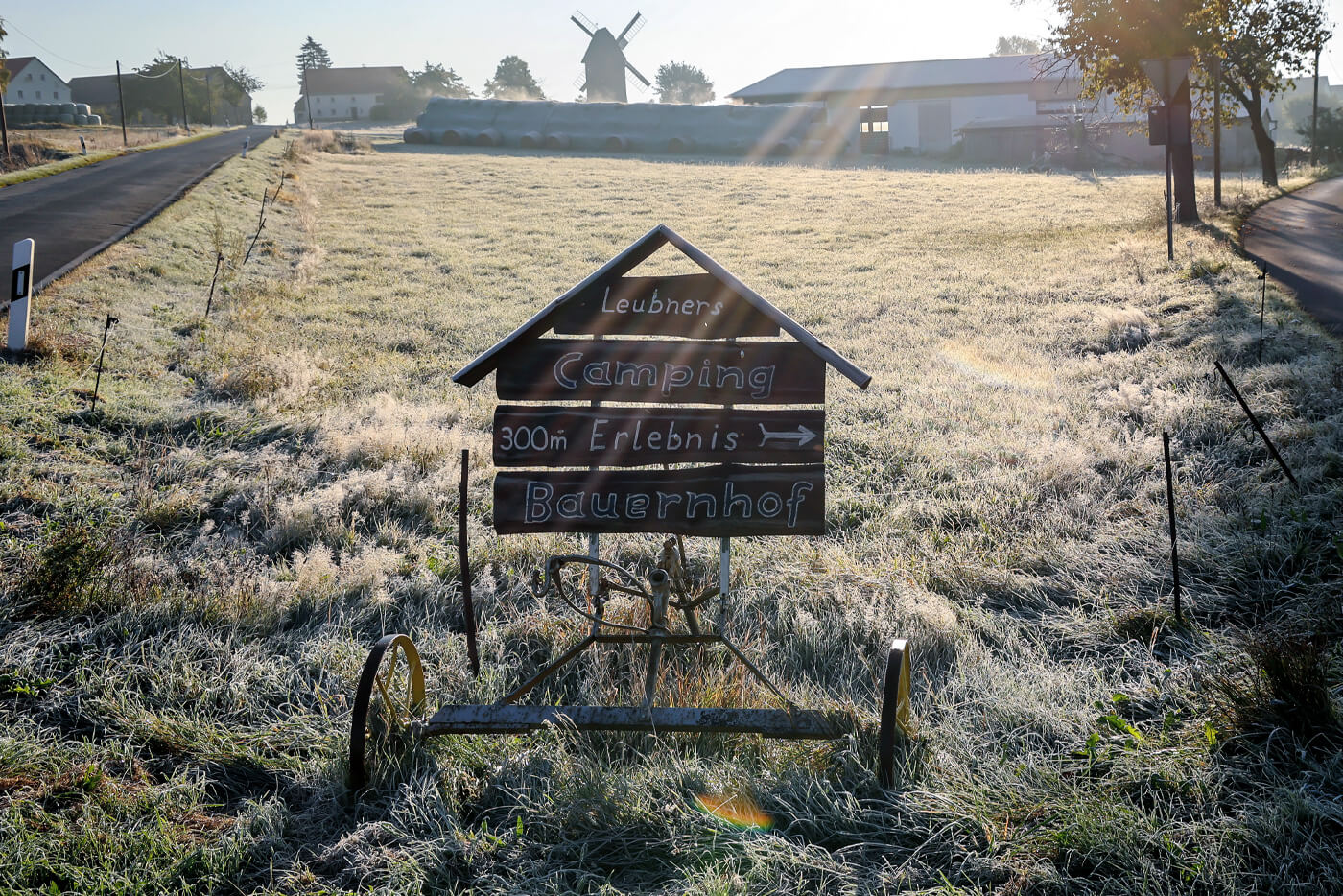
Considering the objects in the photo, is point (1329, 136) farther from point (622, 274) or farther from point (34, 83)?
point (34, 83)

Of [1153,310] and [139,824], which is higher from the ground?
[1153,310]

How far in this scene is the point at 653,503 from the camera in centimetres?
387

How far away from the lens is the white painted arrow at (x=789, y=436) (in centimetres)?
380

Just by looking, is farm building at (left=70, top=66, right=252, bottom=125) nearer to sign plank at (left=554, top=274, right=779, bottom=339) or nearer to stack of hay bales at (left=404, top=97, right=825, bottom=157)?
stack of hay bales at (left=404, top=97, right=825, bottom=157)

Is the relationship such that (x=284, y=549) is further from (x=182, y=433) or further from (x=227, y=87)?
(x=227, y=87)

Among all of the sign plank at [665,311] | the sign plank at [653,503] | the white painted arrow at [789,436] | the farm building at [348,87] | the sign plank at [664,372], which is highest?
the farm building at [348,87]

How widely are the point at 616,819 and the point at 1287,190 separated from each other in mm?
33478

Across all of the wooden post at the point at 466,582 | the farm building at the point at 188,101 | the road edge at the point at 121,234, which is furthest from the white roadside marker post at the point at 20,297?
the farm building at the point at 188,101

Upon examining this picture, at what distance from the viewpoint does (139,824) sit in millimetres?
3201

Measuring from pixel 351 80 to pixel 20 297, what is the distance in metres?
119

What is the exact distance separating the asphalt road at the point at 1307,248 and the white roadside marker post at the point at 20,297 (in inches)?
532

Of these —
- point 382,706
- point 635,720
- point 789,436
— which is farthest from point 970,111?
point 382,706

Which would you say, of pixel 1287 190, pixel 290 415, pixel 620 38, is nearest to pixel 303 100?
pixel 620 38

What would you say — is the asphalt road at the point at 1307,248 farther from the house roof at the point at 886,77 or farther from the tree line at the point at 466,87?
the tree line at the point at 466,87
